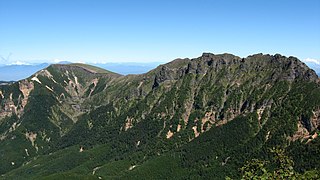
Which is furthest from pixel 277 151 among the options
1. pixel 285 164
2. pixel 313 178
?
pixel 313 178

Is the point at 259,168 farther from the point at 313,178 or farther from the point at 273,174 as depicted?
the point at 313,178

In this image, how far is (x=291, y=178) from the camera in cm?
4106

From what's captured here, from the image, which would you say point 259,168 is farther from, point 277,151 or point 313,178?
point 313,178

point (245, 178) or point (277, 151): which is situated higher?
point (277, 151)

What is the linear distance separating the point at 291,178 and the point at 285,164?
2.01 m

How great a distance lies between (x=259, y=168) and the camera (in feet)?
143

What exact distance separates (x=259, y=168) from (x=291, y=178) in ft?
12.2

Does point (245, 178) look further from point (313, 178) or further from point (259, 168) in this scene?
point (313, 178)

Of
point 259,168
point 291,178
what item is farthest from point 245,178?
point 291,178

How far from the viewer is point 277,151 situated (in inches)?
1702

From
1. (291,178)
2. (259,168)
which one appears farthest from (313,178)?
(259,168)

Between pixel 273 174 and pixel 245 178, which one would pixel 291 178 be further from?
pixel 245 178

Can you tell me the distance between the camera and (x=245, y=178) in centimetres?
4297

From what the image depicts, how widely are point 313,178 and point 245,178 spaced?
22.7ft
